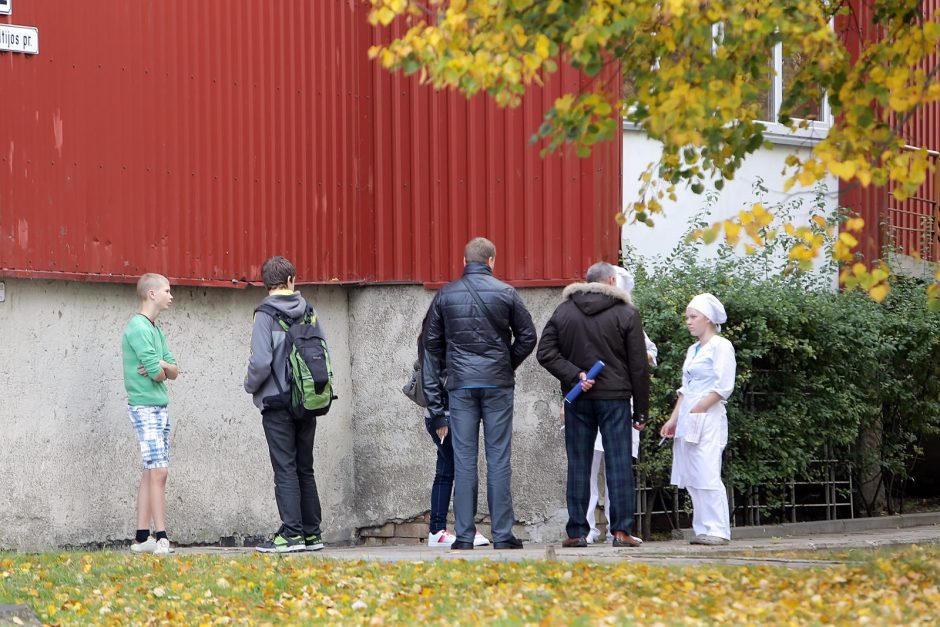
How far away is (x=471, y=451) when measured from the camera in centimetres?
982

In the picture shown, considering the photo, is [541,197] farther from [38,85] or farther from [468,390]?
[38,85]

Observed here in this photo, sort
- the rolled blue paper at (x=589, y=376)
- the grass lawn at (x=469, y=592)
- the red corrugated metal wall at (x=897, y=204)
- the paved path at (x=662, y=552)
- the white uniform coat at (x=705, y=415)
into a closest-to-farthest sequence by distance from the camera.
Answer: the grass lawn at (x=469, y=592)
the paved path at (x=662, y=552)
the rolled blue paper at (x=589, y=376)
the white uniform coat at (x=705, y=415)
the red corrugated metal wall at (x=897, y=204)

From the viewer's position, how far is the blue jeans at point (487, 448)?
977 cm

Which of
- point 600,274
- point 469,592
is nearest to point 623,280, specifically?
point 600,274

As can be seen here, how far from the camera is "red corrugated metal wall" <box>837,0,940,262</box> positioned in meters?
14.5

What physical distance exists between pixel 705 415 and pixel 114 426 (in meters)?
4.11

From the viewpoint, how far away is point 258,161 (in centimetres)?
1173

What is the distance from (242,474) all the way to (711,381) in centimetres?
373

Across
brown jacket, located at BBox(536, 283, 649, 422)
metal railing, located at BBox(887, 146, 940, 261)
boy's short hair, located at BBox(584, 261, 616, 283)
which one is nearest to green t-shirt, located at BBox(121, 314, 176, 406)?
brown jacket, located at BBox(536, 283, 649, 422)

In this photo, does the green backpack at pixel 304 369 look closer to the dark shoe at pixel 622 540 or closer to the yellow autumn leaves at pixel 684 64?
the dark shoe at pixel 622 540

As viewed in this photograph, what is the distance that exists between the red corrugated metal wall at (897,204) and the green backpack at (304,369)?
6106 mm

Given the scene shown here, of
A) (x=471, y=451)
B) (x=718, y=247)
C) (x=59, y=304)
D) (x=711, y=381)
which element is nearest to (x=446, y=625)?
(x=471, y=451)

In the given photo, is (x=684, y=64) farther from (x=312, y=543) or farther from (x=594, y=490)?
(x=594, y=490)

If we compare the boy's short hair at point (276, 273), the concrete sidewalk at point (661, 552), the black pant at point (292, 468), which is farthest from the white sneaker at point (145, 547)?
the boy's short hair at point (276, 273)
